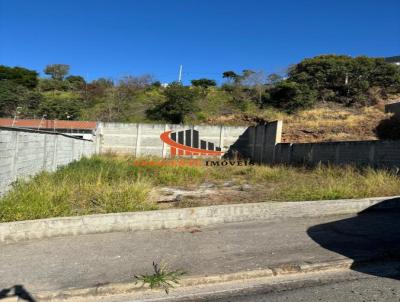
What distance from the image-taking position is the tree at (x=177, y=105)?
123 feet

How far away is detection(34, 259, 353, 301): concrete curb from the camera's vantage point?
13.1 ft

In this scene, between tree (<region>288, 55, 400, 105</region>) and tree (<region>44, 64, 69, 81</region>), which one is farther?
tree (<region>44, 64, 69, 81</region>)

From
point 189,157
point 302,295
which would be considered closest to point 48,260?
point 302,295

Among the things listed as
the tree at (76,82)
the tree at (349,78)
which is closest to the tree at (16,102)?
the tree at (76,82)

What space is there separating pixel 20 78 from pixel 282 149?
1882 inches

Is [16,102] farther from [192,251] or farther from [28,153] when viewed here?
[192,251]

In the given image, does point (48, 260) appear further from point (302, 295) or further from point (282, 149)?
point (282, 149)

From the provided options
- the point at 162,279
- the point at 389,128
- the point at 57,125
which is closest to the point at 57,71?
the point at 57,125

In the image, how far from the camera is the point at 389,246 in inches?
214

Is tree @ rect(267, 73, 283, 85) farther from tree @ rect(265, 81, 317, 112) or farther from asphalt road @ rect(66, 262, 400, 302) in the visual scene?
asphalt road @ rect(66, 262, 400, 302)

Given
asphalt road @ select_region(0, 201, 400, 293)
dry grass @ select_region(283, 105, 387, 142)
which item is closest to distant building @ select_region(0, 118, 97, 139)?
dry grass @ select_region(283, 105, 387, 142)

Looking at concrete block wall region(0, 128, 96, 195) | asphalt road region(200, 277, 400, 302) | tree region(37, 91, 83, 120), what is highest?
tree region(37, 91, 83, 120)

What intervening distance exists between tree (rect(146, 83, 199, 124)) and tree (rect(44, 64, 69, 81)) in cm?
3303

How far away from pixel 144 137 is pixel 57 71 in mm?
41557
